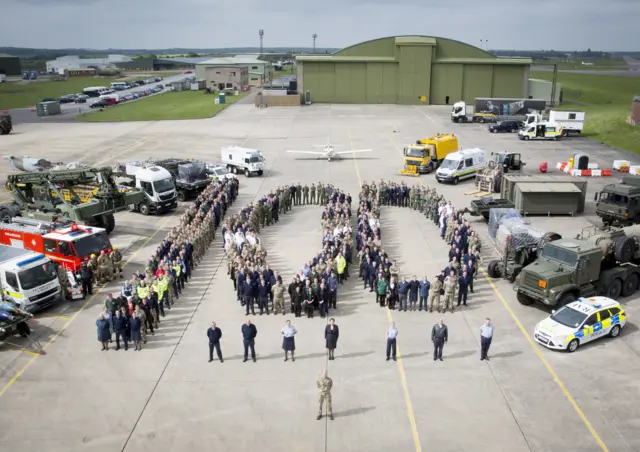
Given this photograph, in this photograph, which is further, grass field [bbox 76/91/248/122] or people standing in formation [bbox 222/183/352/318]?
grass field [bbox 76/91/248/122]

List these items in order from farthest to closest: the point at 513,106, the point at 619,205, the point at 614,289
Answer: the point at 513,106 < the point at 619,205 < the point at 614,289

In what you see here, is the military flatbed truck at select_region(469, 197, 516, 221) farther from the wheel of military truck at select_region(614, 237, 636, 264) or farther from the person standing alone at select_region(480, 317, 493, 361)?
the person standing alone at select_region(480, 317, 493, 361)

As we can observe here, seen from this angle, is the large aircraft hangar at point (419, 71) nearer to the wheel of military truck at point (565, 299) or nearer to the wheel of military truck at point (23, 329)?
the wheel of military truck at point (565, 299)

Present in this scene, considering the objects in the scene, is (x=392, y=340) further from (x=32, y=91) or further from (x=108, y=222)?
(x=32, y=91)

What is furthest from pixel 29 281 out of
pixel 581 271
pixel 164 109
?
pixel 164 109

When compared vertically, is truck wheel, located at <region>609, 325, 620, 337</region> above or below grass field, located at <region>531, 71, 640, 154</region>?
below

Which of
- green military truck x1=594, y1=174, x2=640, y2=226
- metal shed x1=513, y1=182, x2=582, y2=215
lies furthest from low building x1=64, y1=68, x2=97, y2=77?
green military truck x1=594, y1=174, x2=640, y2=226

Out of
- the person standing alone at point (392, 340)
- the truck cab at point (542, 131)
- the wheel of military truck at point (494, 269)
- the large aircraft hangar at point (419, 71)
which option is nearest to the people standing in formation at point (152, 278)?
the person standing alone at point (392, 340)

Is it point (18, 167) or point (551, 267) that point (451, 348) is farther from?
point (18, 167)
